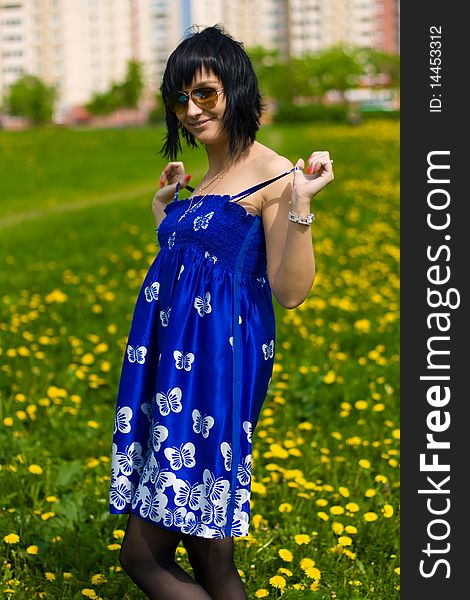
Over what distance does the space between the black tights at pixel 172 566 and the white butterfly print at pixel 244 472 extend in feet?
0.60

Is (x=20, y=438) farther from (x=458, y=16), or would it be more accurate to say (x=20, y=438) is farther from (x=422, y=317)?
(x=458, y=16)

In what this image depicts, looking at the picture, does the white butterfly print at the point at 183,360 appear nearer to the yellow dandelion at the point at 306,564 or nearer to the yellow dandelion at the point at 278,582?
the yellow dandelion at the point at 278,582

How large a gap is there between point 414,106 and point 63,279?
5307mm

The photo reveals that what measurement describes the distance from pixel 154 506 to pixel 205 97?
109cm

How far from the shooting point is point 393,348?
21.4ft

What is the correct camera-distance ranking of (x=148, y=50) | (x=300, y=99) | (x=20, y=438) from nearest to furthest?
(x=20, y=438)
(x=300, y=99)
(x=148, y=50)

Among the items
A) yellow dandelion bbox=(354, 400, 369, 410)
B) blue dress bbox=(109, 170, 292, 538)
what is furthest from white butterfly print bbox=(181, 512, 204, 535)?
yellow dandelion bbox=(354, 400, 369, 410)

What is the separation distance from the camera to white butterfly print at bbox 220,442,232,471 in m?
2.62

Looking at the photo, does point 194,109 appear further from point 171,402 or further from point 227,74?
→ point 171,402

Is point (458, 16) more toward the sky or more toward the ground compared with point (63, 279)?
more toward the sky

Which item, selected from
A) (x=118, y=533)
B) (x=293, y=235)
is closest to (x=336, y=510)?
(x=118, y=533)

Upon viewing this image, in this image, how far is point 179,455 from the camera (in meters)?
2.63

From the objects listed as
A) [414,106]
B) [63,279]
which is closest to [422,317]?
[414,106]

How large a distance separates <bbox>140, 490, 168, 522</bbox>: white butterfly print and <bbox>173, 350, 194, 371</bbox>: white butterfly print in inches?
13.2
